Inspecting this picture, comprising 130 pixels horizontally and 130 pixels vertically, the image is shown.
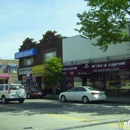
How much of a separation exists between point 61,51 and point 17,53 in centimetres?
1127

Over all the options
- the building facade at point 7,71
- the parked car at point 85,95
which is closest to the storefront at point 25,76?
the parked car at point 85,95

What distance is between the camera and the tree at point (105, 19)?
56.0 ft

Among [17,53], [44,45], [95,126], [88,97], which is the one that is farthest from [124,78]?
[17,53]

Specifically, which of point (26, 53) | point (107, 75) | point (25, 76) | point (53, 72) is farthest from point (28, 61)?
point (107, 75)

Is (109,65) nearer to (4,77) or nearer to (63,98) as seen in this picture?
(63,98)

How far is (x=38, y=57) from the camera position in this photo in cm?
3684

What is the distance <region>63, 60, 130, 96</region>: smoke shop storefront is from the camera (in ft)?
80.0

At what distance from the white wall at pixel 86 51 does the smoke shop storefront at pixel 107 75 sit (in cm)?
112

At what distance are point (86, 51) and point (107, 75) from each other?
12.8 ft

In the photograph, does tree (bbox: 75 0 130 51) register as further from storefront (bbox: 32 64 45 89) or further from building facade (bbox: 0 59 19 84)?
building facade (bbox: 0 59 19 84)

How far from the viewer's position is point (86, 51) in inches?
1141

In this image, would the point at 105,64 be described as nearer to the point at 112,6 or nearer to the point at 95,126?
the point at 112,6

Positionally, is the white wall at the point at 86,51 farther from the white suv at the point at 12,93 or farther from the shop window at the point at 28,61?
the white suv at the point at 12,93

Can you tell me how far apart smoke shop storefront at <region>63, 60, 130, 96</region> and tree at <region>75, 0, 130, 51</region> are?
5.99 metres
